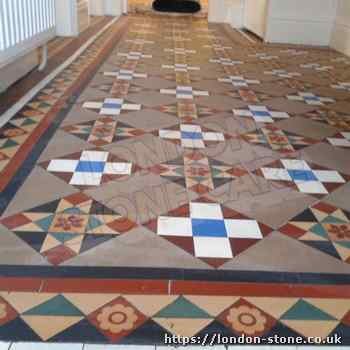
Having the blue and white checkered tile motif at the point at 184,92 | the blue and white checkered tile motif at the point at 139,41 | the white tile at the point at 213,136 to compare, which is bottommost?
the white tile at the point at 213,136

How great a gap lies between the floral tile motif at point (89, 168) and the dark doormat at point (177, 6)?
28.8ft

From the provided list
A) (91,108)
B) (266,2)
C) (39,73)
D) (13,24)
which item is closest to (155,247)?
(91,108)

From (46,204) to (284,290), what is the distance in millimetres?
970

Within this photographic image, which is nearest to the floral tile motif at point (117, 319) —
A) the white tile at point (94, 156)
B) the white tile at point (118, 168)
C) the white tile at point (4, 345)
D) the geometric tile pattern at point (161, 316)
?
the geometric tile pattern at point (161, 316)

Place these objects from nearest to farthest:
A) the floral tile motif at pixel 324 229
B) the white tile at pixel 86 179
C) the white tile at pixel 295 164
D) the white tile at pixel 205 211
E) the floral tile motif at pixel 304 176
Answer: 1. the floral tile motif at pixel 324 229
2. the white tile at pixel 205 211
3. the white tile at pixel 86 179
4. the floral tile motif at pixel 304 176
5. the white tile at pixel 295 164

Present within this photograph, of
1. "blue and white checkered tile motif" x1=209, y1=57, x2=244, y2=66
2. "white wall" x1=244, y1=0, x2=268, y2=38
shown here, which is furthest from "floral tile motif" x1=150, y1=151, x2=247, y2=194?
"white wall" x1=244, y1=0, x2=268, y2=38

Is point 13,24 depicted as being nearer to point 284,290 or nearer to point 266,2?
point 284,290

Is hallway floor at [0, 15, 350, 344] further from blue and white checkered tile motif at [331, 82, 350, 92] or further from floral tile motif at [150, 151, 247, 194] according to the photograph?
blue and white checkered tile motif at [331, 82, 350, 92]

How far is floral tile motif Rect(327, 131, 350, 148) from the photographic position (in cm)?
278

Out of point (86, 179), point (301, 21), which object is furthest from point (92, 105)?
point (301, 21)

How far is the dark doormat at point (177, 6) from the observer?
34.1ft

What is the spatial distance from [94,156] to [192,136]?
0.63 m

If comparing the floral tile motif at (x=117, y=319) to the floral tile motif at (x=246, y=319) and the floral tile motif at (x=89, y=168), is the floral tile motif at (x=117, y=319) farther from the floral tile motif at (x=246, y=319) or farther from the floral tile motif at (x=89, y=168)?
the floral tile motif at (x=89, y=168)

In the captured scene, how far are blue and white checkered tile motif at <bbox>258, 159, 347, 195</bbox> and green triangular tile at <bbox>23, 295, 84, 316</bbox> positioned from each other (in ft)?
3.96
